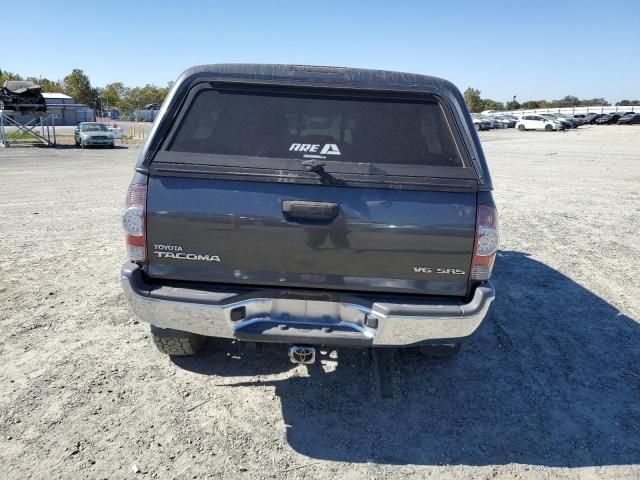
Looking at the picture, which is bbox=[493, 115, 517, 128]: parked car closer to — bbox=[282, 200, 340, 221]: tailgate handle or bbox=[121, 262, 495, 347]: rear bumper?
bbox=[121, 262, 495, 347]: rear bumper

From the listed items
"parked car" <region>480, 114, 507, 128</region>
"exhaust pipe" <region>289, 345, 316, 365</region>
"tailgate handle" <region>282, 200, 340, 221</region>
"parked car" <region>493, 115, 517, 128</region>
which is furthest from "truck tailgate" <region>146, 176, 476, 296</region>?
"parked car" <region>493, 115, 517, 128</region>

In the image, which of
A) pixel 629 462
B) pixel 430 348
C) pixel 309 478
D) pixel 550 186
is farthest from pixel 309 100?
pixel 550 186

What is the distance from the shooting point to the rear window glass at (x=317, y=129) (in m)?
2.88

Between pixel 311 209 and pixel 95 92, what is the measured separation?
9856 cm

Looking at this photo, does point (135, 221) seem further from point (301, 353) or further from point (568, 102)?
point (568, 102)

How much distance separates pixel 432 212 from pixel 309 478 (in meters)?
1.67

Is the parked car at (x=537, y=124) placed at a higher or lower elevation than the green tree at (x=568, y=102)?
lower

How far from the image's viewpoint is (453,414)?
3.21 meters

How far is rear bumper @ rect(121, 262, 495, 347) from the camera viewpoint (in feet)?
9.07

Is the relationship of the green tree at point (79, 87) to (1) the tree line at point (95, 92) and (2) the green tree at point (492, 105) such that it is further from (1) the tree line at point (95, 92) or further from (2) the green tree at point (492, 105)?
(2) the green tree at point (492, 105)

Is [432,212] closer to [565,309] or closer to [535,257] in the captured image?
[565,309]

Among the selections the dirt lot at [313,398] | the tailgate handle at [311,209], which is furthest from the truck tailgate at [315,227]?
the dirt lot at [313,398]

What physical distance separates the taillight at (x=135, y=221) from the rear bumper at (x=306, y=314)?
0.34 feet

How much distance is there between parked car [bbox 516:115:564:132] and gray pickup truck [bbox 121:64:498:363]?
5425 cm
